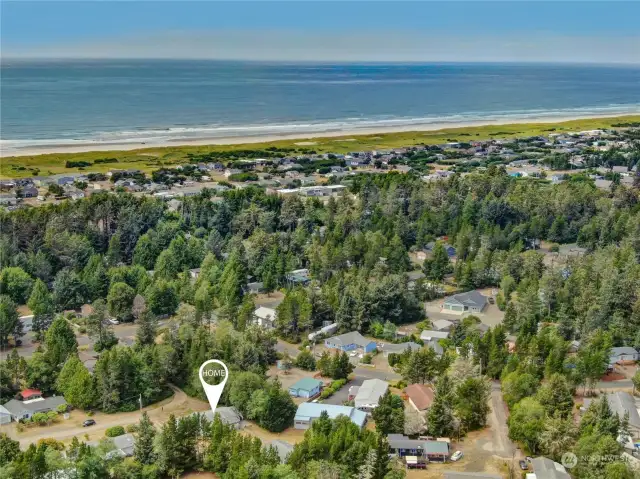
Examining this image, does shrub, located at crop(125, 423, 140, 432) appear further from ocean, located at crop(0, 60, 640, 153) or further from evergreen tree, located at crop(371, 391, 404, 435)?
ocean, located at crop(0, 60, 640, 153)

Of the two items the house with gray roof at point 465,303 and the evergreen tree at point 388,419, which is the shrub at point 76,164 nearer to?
the house with gray roof at point 465,303

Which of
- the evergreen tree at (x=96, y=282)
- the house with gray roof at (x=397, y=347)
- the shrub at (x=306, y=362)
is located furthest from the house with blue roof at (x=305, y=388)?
the evergreen tree at (x=96, y=282)

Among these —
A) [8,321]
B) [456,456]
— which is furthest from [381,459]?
[8,321]

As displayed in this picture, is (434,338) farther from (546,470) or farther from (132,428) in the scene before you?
(132,428)

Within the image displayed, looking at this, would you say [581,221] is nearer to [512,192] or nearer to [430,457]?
[512,192]

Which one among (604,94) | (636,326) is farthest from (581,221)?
(604,94)

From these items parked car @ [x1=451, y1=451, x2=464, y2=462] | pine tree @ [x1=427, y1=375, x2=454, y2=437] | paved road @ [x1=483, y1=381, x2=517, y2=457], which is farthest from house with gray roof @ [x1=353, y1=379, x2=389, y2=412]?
paved road @ [x1=483, y1=381, x2=517, y2=457]
